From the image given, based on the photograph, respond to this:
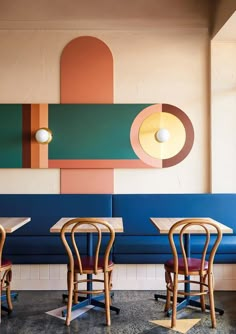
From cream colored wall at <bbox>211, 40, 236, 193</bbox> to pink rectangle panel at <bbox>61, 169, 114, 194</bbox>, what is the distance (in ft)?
4.34

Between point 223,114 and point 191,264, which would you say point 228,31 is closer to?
point 223,114

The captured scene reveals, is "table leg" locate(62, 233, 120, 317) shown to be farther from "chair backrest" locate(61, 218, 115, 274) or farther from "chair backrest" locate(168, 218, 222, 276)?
"chair backrest" locate(168, 218, 222, 276)

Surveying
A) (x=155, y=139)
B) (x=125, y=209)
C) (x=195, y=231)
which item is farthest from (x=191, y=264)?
(x=155, y=139)

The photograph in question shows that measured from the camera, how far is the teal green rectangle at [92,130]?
4.35m

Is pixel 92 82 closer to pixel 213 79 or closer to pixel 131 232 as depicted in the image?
pixel 213 79

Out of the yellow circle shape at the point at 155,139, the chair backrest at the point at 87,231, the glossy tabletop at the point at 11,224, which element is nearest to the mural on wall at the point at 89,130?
the yellow circle shape at the point at 155,139

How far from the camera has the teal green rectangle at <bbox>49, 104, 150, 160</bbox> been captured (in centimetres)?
435

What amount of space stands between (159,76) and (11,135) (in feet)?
6.44

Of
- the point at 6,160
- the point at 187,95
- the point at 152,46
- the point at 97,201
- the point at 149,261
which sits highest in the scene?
the point at 152,46

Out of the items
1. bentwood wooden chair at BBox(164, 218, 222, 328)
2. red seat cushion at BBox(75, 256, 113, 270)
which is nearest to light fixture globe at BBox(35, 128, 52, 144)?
red seat cushion at BBox(75, 256, 113, 270)

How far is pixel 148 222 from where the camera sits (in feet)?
13.7

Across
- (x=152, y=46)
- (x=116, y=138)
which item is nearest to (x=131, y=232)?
(x=116, y=138)

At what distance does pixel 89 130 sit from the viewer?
4367 millimetres

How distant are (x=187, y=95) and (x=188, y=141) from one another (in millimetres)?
575
